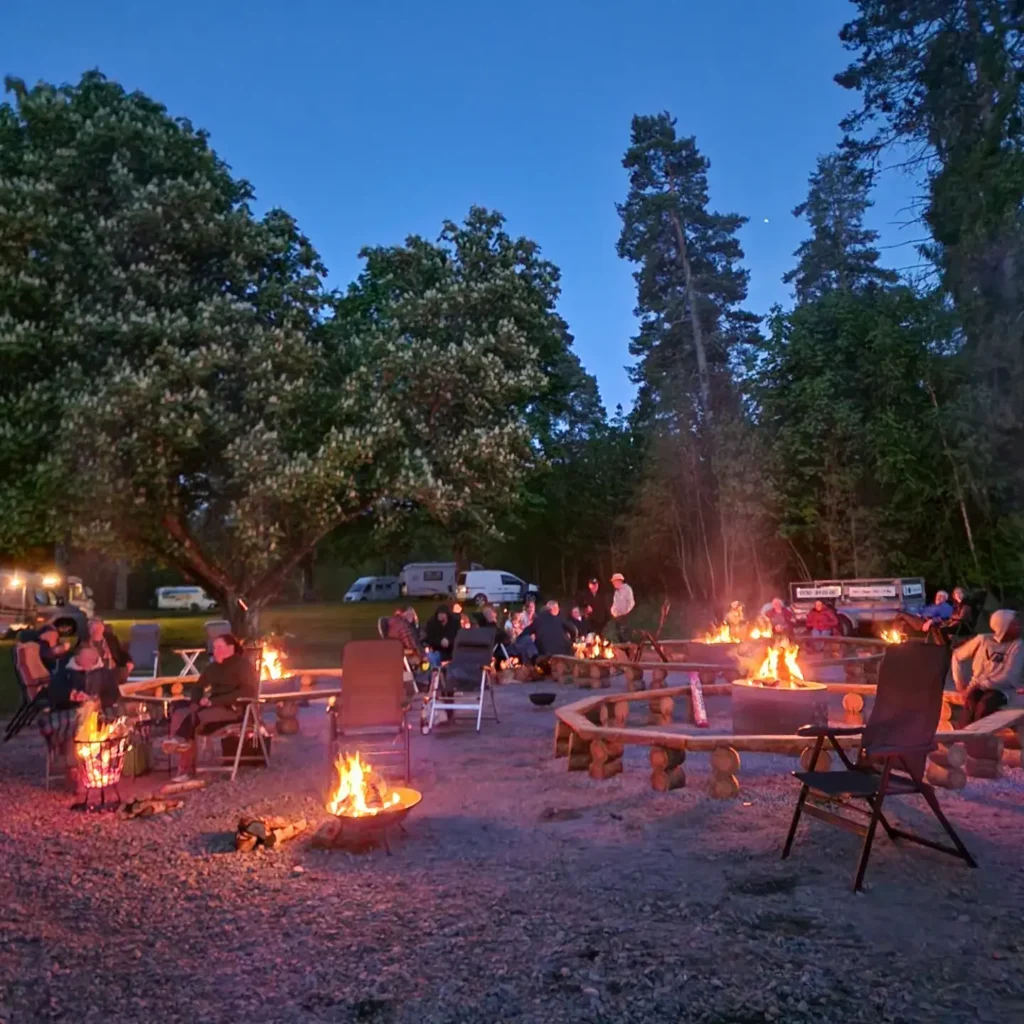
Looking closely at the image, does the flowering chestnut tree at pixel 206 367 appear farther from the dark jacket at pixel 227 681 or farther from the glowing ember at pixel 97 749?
the glowing ember at pixel 97 749

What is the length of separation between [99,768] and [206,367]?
7662 millimetres

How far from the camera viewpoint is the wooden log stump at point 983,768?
666cm

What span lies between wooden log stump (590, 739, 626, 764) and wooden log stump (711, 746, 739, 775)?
849mm

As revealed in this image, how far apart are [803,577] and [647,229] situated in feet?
39.5

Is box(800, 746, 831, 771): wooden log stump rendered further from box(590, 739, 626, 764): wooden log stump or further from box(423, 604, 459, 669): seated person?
box(423, 604, 459, 669): seated person

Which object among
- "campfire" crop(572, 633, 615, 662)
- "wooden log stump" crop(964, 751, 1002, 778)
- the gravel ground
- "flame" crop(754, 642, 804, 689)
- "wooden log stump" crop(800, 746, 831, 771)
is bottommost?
the gravel ground

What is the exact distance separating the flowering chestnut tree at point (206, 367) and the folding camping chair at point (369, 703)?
6360 mm

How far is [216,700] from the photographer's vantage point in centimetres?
758

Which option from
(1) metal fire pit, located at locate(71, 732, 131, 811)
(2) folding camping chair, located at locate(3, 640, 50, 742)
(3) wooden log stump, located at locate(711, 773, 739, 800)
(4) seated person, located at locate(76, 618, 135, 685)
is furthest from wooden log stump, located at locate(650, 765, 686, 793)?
(2) folding camping chair, located at locate(3, 640, 50, 742)

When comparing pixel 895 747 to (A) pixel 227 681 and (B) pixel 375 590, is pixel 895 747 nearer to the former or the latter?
(A) pixel 227 681

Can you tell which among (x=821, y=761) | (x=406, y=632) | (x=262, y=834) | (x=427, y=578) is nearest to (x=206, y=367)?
(x=406, y=632)

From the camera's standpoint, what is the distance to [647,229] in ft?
97.3

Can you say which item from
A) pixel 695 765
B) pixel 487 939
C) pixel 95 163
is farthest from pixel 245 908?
pixel 95 163

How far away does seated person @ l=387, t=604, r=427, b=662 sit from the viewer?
11586 mm
